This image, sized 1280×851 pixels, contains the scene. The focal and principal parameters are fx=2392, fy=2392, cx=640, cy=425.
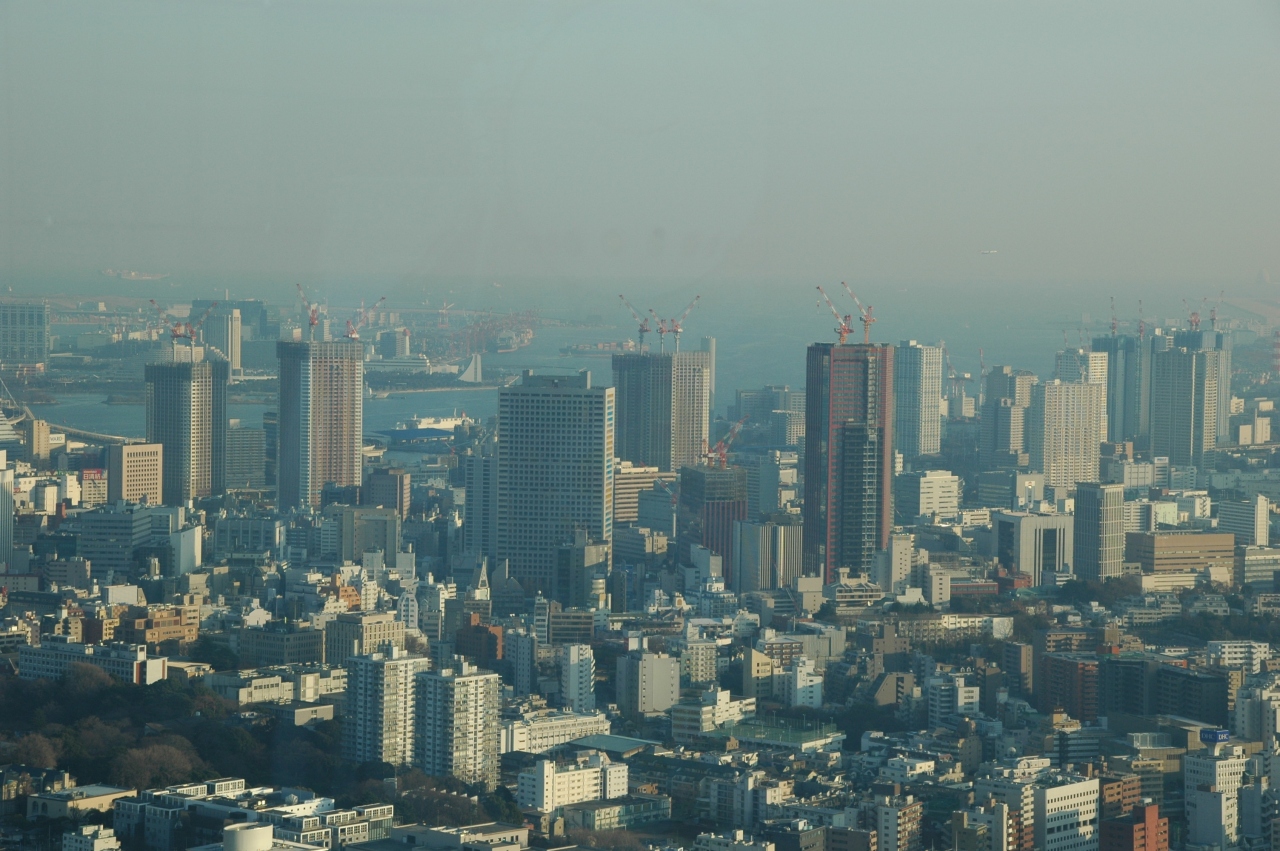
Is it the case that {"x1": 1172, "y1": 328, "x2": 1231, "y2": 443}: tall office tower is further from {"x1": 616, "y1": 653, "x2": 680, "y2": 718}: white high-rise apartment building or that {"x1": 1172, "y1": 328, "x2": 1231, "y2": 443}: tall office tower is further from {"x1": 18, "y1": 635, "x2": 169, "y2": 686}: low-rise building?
{"x1": 18, "y1": 635, "x2": 169, "y2": 686}: low-rise building

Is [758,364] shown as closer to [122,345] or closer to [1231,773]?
[122,345]

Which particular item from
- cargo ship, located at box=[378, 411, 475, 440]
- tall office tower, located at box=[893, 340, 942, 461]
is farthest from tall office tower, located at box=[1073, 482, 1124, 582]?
cargo ship, located at box=[378, 411, 475, 440]

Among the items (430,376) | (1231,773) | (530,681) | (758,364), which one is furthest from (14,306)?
(1231,773)

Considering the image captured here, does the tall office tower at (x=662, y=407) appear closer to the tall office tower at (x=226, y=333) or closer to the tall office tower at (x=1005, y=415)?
the tall office tower at (x=1005, y=415)

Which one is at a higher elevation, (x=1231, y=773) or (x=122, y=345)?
(x=122, y=345)

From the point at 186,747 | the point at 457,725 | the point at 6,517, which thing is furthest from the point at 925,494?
the point at 186,747

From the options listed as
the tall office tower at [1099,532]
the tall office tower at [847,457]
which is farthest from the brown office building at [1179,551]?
the tall office tower at [847,457]
